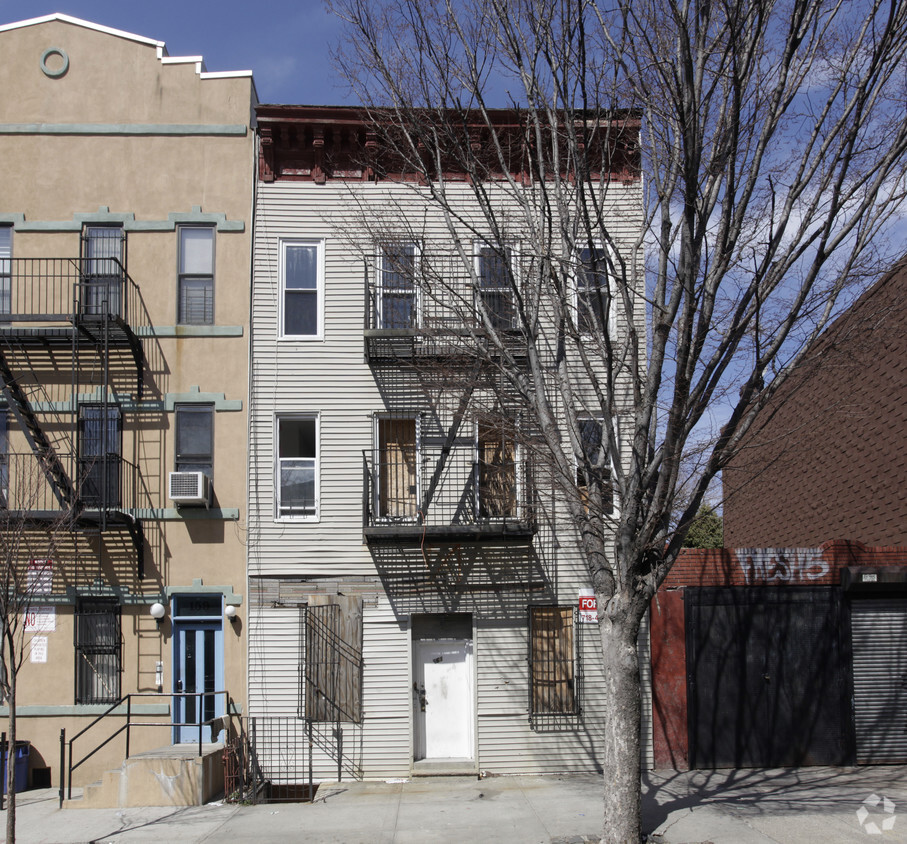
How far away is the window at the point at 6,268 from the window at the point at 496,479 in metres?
7.61

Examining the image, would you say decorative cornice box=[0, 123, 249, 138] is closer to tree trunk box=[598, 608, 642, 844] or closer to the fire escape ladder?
the fire escape ladder

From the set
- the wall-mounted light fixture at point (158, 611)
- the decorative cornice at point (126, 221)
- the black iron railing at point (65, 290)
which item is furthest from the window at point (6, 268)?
the wall-mounted light fixture at point (158, 611)

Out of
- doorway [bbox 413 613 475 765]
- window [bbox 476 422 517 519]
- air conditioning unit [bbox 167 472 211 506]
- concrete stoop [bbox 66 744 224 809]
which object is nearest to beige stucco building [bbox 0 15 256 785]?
air conditioning unit [bbox 167 472 211 506]

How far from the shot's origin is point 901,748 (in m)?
13.5

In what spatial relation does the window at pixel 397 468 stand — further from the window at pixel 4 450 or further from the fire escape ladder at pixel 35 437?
the window at pixel 4 450

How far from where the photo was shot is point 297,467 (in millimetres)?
14188

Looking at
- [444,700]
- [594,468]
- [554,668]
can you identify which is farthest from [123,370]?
[554,668]

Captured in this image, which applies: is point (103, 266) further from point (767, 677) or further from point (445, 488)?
point (767, 677)

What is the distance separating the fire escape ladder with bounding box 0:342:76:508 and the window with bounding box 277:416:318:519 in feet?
9.78

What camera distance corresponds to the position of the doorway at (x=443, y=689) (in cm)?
1381

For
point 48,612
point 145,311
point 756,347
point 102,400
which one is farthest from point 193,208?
point 756,347

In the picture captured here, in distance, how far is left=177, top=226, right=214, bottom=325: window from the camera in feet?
47.6

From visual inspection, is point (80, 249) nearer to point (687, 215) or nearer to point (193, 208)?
point (193, 208)

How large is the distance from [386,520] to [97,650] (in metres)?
4.73
